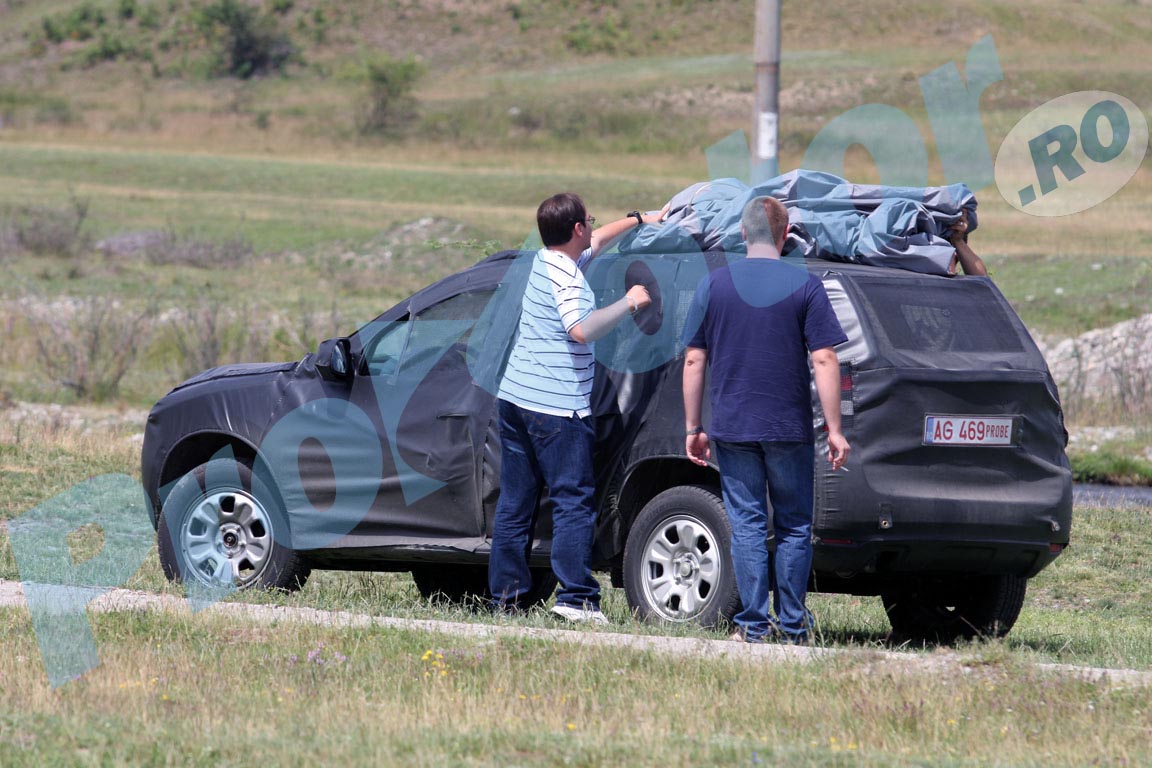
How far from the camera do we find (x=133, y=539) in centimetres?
1185

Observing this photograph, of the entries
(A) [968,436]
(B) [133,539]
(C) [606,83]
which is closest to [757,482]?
(A) [968,436]

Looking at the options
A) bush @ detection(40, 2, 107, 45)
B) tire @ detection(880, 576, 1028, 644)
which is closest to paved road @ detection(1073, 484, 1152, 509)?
tire @ detection(880, 576, 1028, 644)

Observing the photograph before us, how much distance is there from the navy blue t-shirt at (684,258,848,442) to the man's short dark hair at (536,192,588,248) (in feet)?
2.76

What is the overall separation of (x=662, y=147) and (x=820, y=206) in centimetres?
4983

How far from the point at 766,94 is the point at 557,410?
5625mm

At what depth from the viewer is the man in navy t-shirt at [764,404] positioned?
7121mm

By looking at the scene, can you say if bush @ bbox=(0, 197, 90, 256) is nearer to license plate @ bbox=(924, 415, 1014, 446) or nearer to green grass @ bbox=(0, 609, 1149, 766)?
green grass @ bbox=(0, 609, 1149, 766)

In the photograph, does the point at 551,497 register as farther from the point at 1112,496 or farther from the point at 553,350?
the point at 1112,496

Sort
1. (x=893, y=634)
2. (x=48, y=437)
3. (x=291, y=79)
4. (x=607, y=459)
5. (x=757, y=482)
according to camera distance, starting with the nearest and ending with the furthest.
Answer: (x=757, y=482)
(x=607, y=459)
(x=893, y=634)
(x=48, y=437)
(x=291, y=79)

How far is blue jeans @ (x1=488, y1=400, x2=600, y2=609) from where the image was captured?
773cm

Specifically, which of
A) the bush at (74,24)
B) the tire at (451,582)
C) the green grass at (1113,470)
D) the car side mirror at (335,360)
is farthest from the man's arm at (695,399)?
the bush at (74,24)

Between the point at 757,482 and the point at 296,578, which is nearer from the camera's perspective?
the point at 757,482

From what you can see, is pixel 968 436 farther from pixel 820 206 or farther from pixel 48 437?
pixel 48 437

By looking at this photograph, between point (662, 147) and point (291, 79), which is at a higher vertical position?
point (291, 79)
